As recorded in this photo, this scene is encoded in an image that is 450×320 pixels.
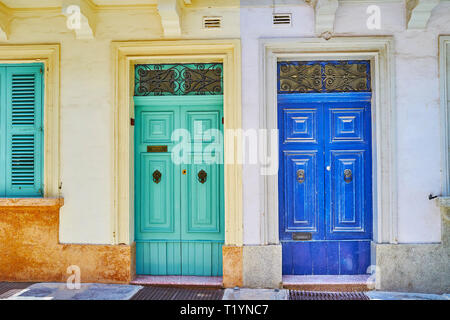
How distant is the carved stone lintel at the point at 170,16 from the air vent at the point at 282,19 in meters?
1.18

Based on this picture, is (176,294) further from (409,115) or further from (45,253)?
(409,115)

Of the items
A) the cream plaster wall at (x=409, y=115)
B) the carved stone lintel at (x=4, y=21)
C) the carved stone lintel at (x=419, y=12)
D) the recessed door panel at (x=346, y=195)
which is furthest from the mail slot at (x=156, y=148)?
the carved stone lintel at (x=419, y=12)

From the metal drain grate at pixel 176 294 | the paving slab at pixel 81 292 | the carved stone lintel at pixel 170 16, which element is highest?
the carved stone lintel at pixel 170 16

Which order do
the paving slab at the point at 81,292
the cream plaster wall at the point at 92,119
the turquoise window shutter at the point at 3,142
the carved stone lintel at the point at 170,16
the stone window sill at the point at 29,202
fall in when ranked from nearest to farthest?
the paving slab at the point at 81,292
the carved stone lintel at the point at 170,16
the stone window sill at the point at 29,202
the cream plaster wall at the point at 92,119
the turquoise window shutter at the point at 3,142

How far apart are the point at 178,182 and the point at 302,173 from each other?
1.67 meters

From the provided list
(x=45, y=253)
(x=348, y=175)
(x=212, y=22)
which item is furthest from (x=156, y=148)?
(x=348, y=175)

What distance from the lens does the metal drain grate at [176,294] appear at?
4.71m

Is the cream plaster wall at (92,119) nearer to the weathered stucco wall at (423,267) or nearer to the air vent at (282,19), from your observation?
the air vent at (282,19)

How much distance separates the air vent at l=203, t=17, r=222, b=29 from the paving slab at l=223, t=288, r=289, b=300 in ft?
11.0

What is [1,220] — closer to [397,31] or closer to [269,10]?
[269,10]

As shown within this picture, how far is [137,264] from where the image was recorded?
5.36 metres

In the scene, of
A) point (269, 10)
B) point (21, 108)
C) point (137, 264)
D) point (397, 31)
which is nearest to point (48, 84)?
point (21, 108)
